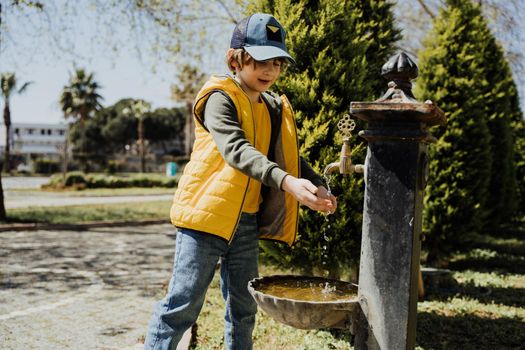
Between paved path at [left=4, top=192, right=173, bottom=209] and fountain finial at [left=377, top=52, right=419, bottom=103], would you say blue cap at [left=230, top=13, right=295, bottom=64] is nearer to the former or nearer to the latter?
fountain finial at [left=377, top=52, right=419, bottom=103]

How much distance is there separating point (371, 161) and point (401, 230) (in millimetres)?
326

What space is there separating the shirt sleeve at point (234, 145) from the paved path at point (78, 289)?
245 cm

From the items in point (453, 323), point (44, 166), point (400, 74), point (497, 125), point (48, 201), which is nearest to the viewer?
point (400, 74)

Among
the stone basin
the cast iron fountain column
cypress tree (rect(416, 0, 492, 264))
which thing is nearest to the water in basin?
the stone basin

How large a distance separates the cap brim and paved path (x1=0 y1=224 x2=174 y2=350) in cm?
267

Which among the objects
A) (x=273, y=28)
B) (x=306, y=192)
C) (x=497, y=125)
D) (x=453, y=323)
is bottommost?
(x=453, y=323)

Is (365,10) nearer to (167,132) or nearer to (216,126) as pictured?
(216,126)

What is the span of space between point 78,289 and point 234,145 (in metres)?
4.52

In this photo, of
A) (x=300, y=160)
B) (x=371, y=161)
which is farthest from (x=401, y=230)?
(x=300, y=160)

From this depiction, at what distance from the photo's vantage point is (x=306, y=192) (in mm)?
1988

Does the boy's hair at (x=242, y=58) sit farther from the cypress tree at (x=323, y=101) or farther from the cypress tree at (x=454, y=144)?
the cypress tree at (x=454, y=144)

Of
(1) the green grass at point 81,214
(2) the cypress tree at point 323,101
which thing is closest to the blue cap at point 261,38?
(2) the cypress tree at point 323,101

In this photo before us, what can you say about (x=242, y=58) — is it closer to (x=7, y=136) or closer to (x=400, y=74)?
(x=400, y=74)

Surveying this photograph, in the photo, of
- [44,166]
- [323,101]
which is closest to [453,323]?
[323,101]
